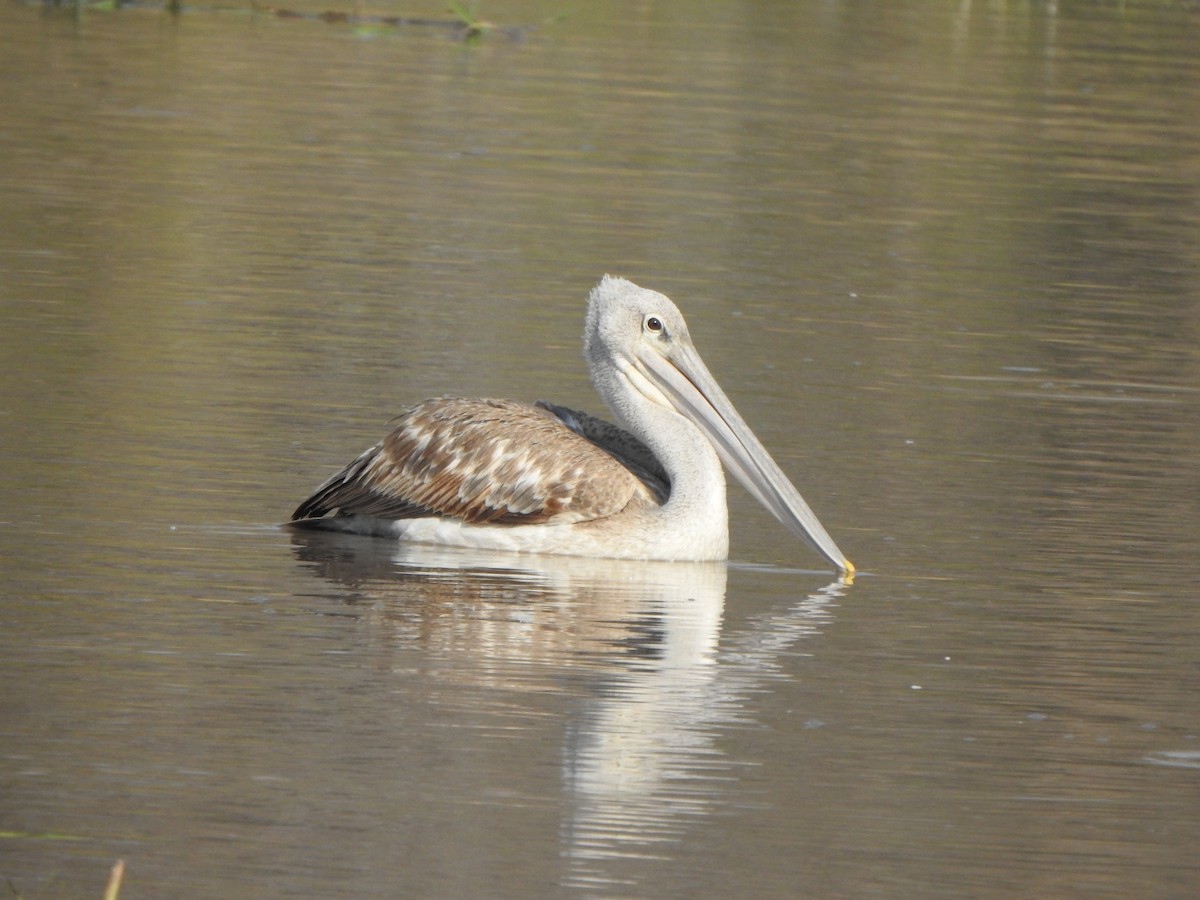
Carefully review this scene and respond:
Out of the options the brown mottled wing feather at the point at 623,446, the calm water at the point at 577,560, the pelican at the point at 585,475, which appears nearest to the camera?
the calm water at the point at 577,560

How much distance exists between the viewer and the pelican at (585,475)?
7430 mm

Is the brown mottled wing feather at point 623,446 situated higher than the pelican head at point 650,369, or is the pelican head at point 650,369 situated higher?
the pelican head at point 650,369

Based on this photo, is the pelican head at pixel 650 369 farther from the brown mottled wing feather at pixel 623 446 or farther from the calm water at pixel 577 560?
the calm water at pixel 577 560

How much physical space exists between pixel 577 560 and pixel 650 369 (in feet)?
2.73

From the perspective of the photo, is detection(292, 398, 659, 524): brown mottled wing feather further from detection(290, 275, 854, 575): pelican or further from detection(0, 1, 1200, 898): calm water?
detection(0, 1, 1200, 898): calm water

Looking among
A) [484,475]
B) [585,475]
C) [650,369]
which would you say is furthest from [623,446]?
[484,475]

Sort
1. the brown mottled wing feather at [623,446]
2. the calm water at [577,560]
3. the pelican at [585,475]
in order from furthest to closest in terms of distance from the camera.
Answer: the brown mottled wing feather at [623,446], the pelican at [585,475], the calm water at [577,560]

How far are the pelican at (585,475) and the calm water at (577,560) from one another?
130 mm

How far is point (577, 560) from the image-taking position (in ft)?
24.4

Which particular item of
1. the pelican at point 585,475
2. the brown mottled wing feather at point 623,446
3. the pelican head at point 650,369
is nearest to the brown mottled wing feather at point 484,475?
the pelican at point 585,475

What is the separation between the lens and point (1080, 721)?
19.1 ft

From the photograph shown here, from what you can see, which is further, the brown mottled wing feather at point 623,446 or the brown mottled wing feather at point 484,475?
the brown mottled wing feather at point 623,446

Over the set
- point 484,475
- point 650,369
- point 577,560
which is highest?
point 650,369

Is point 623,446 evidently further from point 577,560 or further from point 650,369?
point 577,560
